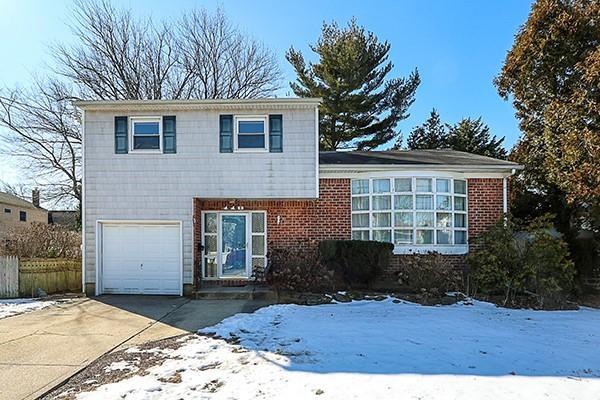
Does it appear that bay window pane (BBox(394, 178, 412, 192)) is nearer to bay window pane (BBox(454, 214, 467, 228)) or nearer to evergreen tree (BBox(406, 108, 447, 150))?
bay window pane (BBox(454, 214, 467, 228))

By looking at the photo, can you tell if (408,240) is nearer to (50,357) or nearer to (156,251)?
(156,251)

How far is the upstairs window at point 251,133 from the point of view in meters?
11.8

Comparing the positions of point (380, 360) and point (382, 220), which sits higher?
point (382, 220)

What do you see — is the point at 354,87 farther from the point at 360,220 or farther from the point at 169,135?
the point at 169,135

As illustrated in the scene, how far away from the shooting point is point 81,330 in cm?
795

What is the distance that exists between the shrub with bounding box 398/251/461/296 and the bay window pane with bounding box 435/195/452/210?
1.56 m

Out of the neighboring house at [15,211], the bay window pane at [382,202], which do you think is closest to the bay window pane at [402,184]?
the bay window pane at [382,202]

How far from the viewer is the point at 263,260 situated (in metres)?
12.8

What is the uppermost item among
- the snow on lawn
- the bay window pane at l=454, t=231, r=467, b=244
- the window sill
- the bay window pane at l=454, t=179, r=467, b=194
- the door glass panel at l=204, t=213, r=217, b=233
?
the bay window pane at l=454, t=179, r=467, b=194

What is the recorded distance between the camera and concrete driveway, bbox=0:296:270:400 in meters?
5.59

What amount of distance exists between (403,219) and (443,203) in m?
1.26

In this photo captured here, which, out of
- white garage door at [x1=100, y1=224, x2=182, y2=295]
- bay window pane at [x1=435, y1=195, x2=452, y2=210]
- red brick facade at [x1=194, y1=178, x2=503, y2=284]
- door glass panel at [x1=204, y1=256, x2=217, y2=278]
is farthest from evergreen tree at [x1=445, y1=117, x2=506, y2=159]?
white garage door at [x1=100, y1=224, x2=182, y2=295]

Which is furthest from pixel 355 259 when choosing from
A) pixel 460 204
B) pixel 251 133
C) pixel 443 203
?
pixel 251 133

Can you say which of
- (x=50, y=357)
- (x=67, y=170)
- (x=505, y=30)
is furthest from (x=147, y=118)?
(x=67, y=170)
